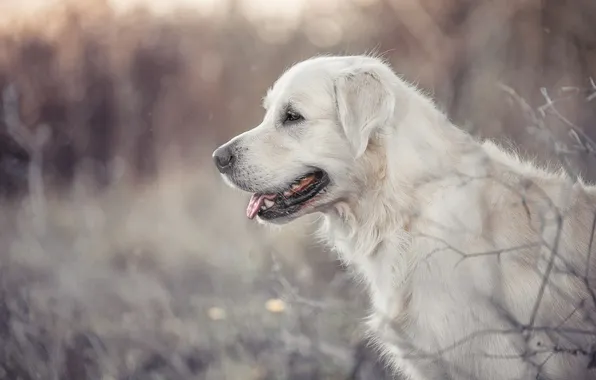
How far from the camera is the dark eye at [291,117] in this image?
2.06m

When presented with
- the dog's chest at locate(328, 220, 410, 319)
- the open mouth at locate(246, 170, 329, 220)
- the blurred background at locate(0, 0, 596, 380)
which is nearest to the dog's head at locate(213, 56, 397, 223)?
the open mouth at locate(246, 170, 329, 220)

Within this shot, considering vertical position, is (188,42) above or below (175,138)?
above

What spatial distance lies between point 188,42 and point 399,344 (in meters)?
1.39

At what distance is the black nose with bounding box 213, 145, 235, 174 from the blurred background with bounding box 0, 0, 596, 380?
1.64 ft

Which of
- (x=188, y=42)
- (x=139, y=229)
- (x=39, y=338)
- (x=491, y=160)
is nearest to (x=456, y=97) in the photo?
(x=491, y=160)

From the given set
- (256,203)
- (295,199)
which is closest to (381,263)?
(295,199)

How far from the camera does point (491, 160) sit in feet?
6.33

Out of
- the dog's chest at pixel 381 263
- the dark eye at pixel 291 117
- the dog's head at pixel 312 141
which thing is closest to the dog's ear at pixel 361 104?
the dog's head at pixel 312 141

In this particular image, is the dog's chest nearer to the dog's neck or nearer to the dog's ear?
the dog's neck

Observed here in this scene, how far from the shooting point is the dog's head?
198 centimetres

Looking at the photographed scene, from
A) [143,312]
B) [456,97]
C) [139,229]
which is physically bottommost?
[143,312]

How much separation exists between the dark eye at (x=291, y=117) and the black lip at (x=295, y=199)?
0.53 feet

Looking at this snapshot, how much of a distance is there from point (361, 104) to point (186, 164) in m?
0.89

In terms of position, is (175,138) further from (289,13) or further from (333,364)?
(333,364)
